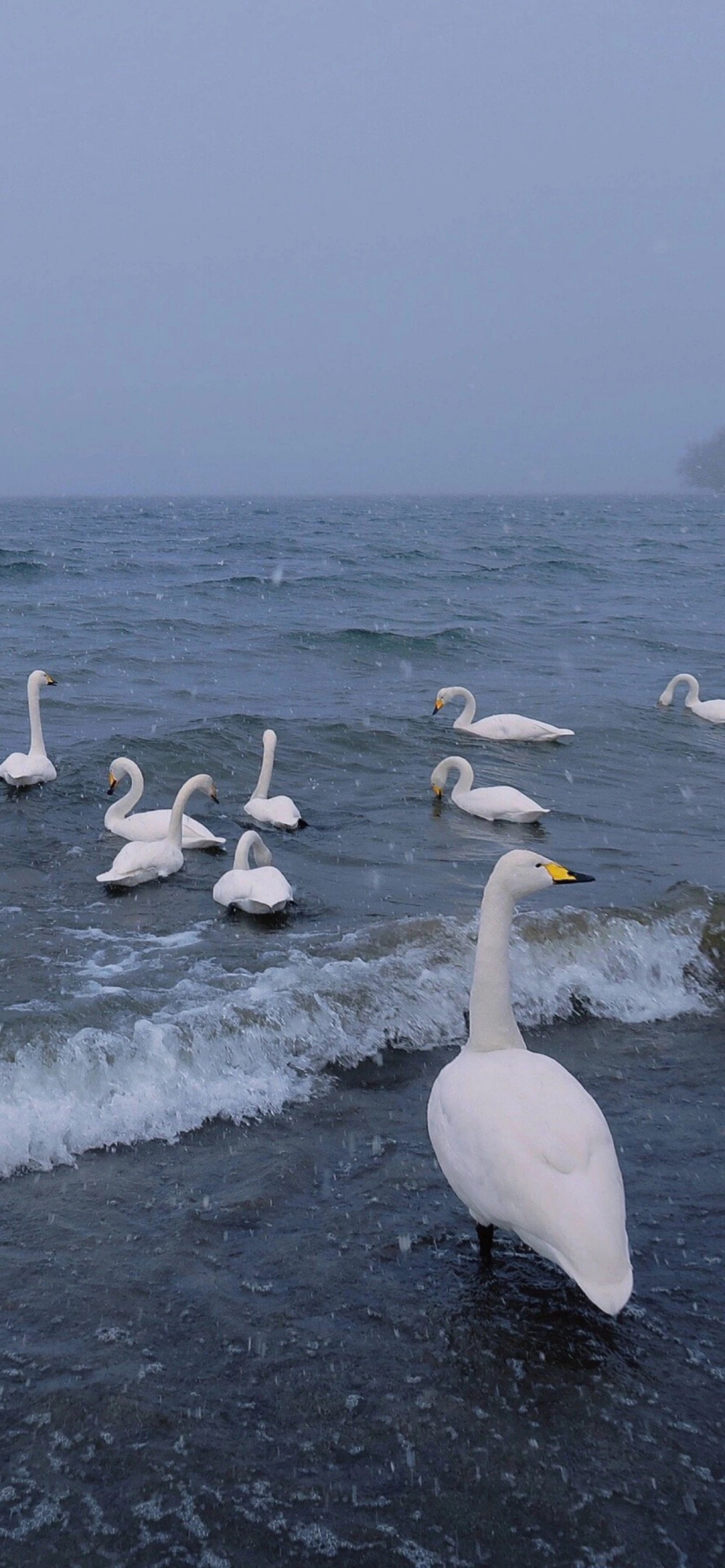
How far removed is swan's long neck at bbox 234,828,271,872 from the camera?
359 inches

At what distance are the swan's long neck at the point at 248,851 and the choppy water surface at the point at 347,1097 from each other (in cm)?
32

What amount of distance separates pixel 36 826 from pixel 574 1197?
765 cm

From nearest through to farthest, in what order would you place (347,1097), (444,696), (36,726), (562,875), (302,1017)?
1. (562,875)
2. (347,1097)
3. (302,1017)
4. (36,726)
5. (444,696)

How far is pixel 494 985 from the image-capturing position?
15.8 ft

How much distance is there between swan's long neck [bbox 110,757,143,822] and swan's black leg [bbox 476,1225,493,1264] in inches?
255

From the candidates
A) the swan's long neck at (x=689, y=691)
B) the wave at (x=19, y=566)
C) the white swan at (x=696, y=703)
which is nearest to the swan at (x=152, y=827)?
the white swan at (x=696, y=703)

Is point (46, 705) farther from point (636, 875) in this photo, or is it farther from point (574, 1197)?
point (574, 1197)

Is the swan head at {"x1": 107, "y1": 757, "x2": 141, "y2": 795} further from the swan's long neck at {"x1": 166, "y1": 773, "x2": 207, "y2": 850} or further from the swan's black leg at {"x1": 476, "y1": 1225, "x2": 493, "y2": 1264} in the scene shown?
the swan's black leg at {"x1": 476, "y1": 1225, "x2": 493, "y2": 1264}

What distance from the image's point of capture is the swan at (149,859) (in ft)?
29.4

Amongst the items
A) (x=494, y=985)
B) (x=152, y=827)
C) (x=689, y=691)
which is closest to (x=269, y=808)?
(x=152, y=827)

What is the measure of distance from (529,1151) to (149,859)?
5.49 meters

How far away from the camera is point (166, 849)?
9.34 meters

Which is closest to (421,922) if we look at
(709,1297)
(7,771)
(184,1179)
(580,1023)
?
(580,1023)

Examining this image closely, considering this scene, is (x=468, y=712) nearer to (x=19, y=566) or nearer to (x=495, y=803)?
(x=495, y=803)
